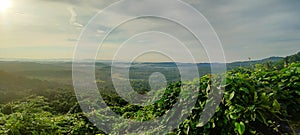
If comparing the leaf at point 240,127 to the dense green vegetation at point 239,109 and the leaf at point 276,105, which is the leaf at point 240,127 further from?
the leaf at point 276,105

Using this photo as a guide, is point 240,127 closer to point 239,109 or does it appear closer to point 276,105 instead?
point 239,109

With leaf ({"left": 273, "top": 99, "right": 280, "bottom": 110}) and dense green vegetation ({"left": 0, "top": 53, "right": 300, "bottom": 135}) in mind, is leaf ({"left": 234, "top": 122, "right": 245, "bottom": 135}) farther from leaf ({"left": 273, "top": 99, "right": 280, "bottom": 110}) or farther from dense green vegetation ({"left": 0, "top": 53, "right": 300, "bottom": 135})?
leaf ({"left": 273, "top": 99, "right": 280, "bottom": 110})

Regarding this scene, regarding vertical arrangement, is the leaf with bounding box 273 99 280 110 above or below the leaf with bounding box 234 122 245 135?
above

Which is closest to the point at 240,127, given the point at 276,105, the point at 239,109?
the point at 239,109

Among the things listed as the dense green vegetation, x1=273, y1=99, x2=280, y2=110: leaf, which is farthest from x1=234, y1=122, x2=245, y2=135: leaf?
x1=273, y1=99, x2=280, y2=110: leaf

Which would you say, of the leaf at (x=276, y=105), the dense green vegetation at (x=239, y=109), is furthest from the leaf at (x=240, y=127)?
the leaf at (x=276, y=105)

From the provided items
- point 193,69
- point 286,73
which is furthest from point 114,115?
point 286,73

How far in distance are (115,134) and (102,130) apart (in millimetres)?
421

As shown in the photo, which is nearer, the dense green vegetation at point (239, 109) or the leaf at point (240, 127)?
the leaf at point (240, 127)

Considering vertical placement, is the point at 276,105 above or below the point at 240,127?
above

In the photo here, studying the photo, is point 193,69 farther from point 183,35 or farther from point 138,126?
point 138,126

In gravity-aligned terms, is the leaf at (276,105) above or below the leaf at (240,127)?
above

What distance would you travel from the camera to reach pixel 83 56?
145 inches

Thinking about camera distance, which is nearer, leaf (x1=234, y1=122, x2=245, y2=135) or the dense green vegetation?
leaf (x1=234, y1=122, x2=245, y2=135)
